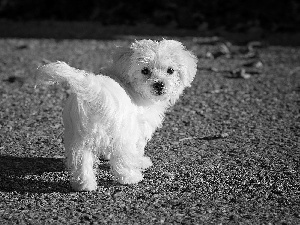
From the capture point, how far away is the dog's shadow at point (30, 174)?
4.38 meters

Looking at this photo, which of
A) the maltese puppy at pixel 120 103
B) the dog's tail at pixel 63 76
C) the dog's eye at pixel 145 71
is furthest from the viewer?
the dog's eye at pixel 145 71

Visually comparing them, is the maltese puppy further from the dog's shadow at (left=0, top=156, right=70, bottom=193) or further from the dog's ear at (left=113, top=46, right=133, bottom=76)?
the dog's shadow at (left=0, top=156, right=70, bottom=193)

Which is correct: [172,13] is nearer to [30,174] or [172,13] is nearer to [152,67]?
[152,67]

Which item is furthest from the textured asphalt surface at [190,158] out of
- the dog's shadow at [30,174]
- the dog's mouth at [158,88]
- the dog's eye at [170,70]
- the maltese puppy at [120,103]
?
the dog's eye at [170,70]

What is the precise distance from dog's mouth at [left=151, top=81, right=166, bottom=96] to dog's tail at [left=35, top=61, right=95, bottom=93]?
24.6 inches

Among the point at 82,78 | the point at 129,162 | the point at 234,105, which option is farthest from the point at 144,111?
the point at 234,105

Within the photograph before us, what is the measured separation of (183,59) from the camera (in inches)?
183

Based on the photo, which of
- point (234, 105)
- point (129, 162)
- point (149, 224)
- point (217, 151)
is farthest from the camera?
point (234, 105)

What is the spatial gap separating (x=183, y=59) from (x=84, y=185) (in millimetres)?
1315

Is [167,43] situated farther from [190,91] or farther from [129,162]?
[190,91]

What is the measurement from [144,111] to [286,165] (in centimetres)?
135

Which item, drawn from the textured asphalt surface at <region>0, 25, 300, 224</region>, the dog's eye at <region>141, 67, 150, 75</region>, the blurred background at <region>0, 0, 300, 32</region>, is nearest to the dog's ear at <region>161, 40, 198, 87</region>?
the dog's eye at <region>141, 67, 150, 75</region>

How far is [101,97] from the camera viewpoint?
4.01m

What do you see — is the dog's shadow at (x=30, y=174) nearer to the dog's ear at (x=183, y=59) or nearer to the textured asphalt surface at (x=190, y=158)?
the textured asphalt surface at (x=190, y=158)
